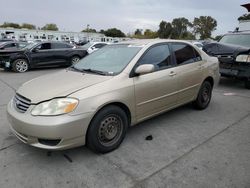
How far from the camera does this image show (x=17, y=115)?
3027 mm

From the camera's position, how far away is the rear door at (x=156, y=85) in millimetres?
3605

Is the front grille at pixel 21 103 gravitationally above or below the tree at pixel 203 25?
below

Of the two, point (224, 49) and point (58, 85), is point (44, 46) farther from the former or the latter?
point (58, 85)

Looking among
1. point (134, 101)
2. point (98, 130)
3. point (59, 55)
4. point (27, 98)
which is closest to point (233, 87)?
point (134, 101)

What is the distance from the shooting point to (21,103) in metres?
3.14

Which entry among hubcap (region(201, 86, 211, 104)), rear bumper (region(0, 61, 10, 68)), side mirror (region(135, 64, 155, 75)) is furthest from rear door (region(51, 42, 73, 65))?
side mirror (region(135, 64, 155, 75))

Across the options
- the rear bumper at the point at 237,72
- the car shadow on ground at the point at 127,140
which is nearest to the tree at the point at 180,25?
the rear bumper at the point at 237,72

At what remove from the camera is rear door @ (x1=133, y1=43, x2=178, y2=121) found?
142 inches

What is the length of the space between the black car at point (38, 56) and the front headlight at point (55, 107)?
9248 mm

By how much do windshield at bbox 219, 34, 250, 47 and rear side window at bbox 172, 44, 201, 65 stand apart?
4047 mm

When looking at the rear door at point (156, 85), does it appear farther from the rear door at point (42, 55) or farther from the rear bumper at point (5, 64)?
the rear bumper at point (5, 64)

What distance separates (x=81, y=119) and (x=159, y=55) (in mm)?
1942

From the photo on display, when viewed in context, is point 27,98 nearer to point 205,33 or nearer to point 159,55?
point 159,55

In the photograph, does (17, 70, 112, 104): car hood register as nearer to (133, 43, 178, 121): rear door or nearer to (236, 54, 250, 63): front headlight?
(133, 43, 178, 121): rear door
